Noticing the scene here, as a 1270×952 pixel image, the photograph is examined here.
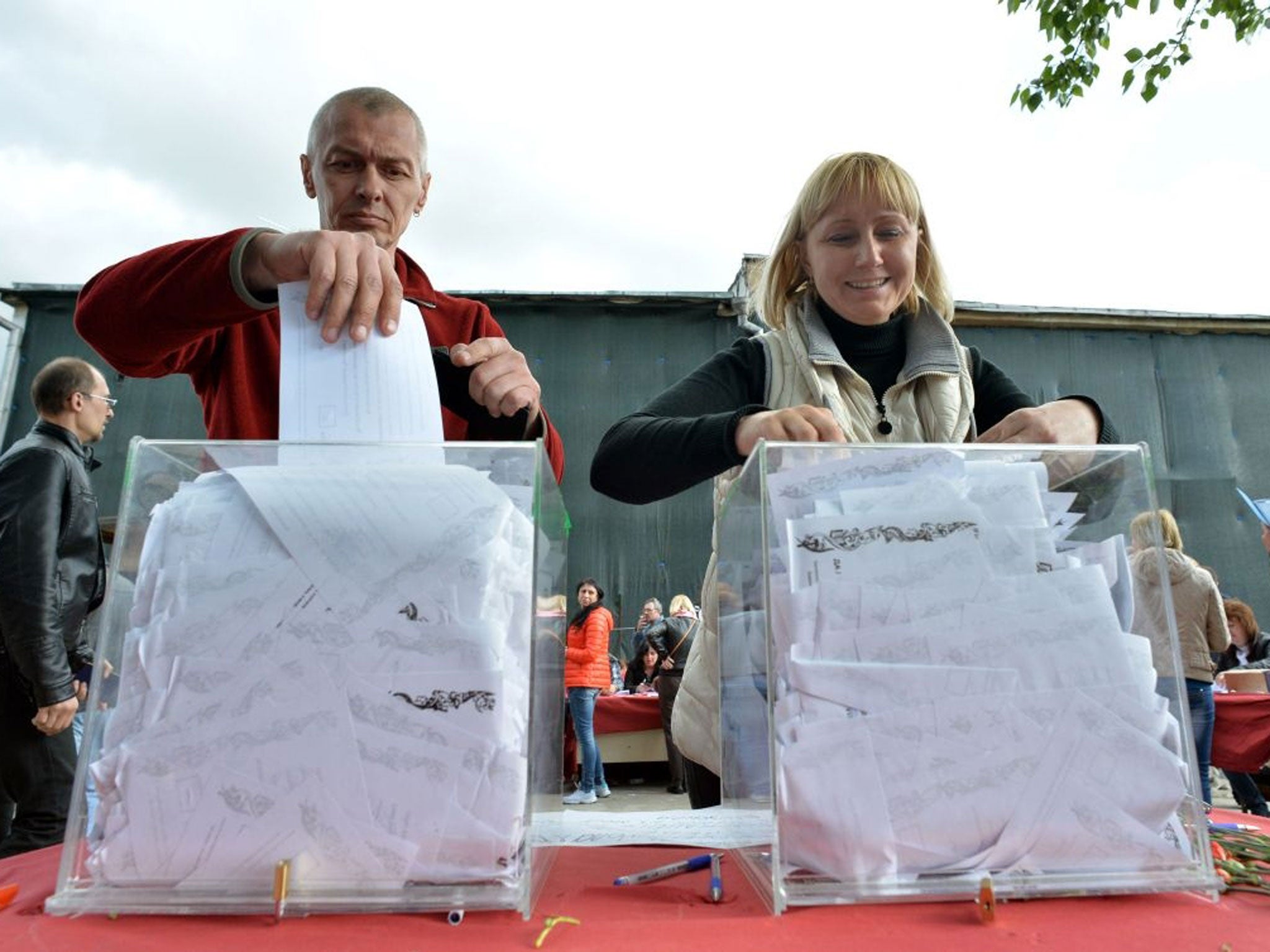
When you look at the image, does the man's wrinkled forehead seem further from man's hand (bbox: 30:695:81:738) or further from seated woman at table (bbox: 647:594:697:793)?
seated woman at table (bbox: 647:594:697:793)

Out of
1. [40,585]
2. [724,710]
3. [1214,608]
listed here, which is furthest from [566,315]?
[724,710]

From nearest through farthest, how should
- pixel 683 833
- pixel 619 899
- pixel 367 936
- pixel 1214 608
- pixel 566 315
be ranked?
pixel 367 936
pixel 619 899
pixel 683 833
pixel 1214 608
pixel 566 315

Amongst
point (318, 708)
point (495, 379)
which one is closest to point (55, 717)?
point (495, 379)

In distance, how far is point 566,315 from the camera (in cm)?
870

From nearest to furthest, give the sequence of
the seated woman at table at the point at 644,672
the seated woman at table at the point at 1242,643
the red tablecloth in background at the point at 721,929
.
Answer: the red tablecloth in background at the point at 721,929
the seated woman at table at the point at 1242,643
the seated woman at table at the point at 644,672

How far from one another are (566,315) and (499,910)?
8.41 meters

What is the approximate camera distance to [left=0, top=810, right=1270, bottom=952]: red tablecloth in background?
46cm

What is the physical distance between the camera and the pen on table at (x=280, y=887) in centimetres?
50

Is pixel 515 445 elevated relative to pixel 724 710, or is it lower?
elevated

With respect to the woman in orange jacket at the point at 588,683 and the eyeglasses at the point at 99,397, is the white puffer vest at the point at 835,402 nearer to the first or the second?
the eyeglasses at the point at 99,397

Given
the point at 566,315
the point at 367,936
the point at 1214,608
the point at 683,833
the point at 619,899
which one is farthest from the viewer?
the point at 566,315

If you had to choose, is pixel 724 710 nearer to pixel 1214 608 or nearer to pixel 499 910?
pixel 499 910

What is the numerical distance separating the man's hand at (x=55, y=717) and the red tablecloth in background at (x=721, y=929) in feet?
5.45

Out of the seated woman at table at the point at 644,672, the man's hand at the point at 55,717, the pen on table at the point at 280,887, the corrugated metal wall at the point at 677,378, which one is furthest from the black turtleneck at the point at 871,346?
the corrugated metal wall at the point at 677,378
